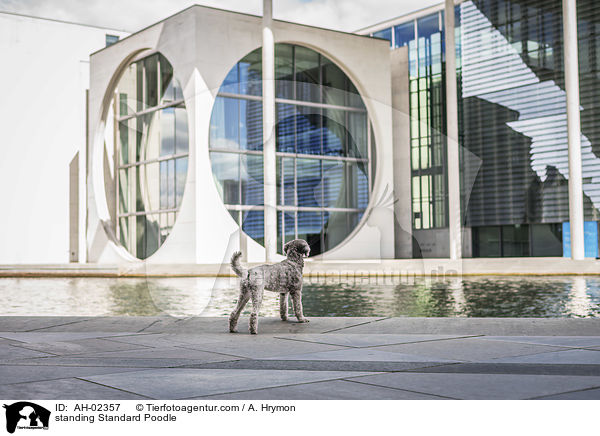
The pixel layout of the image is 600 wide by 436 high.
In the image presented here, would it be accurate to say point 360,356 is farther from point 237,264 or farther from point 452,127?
point 452,127

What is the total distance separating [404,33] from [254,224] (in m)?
17.6

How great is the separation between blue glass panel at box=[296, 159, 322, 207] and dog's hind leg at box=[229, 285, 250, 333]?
94.5ft

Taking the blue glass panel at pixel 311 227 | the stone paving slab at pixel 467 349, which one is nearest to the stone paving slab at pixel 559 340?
the stone paving slab at pixel 467 349

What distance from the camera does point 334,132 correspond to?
1492 inches

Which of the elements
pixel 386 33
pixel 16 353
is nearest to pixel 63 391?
pixel 16 353

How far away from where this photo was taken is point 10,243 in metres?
41.9

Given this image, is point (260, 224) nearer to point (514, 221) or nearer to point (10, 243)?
point (514, 221)

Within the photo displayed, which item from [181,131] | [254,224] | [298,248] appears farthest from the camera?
[254,224]

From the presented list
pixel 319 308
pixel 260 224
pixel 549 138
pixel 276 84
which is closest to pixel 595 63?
pixel 549 138

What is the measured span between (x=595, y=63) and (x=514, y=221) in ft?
28.0

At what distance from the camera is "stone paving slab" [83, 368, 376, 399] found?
13.4 ft

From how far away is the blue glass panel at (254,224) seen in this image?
112 ft
